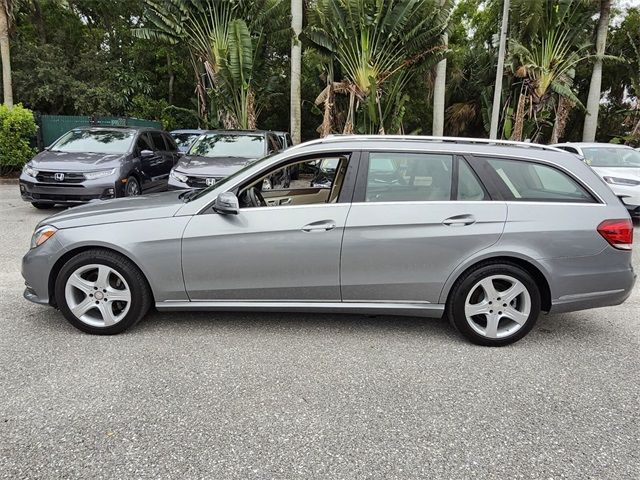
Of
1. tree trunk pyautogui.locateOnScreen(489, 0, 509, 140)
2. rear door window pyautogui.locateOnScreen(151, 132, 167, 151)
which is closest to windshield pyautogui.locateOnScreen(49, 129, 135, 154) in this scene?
rear door window pyautogui.locateOnScreen(151, 132, 167, 151)

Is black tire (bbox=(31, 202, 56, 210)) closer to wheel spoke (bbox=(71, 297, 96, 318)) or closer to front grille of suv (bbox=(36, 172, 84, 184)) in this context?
front grille of suv (bbox=(36, 172, 84, 184))

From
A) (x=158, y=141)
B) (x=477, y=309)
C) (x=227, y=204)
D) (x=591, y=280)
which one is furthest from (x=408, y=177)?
(x=158, y=141)

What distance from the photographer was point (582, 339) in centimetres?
413

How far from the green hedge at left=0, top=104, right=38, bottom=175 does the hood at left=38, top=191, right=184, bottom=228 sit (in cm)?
1115

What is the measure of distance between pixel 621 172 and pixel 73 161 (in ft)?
34.7

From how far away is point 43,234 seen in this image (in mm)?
3898

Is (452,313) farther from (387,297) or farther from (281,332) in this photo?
(281,332)

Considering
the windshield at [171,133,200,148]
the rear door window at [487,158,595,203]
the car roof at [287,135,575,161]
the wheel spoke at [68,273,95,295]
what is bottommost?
the wheel spoke at [68,273,95,295]

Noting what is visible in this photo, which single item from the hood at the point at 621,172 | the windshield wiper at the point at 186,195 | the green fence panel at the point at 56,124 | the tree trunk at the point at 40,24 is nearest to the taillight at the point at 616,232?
the windshield wiper at the point at 186,195

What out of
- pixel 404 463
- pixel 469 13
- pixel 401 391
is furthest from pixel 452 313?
pixel 469 13

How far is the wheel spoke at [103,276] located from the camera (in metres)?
3.84

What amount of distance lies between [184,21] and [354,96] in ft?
20.3

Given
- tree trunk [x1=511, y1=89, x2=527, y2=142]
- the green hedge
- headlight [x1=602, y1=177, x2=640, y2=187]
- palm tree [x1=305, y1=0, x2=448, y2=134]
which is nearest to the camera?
headlight [x1=602, y1=177, x2=640, y2=187]

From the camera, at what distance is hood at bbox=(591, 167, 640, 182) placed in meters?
9.45
